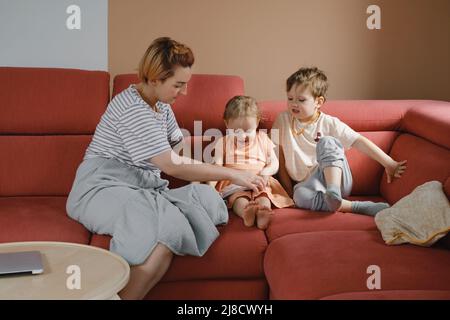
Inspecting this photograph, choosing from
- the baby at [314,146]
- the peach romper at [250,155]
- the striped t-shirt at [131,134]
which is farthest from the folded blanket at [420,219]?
the striped t-shirt at [131,134]

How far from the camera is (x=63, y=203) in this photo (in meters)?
2.47

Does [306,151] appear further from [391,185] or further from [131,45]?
[131,45]

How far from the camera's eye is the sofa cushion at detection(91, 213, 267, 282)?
2.13 metres

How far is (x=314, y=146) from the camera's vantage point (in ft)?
8.74

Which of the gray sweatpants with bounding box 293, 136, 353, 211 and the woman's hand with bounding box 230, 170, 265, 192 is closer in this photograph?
the woman's hand with bounding box 230, 170, 265, 192

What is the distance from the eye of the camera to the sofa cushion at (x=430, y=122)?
2412 mm

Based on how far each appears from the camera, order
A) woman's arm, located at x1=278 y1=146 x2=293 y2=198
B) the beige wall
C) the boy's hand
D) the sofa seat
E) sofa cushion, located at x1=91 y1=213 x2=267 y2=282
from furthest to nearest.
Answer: the beige wall → woman's arm, located at x1=278 y1=146 x2=293 y2=198 → the boy's hand → sofa cushion, located at x1=91 y1=213 x2=267 y2=282 → the sofa seat

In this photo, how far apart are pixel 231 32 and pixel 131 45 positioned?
47cm

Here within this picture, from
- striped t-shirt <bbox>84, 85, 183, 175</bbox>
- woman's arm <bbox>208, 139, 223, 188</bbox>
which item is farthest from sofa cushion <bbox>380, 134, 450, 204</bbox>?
striped t-shirt <bbox>84, 85, 183, 175</bbox>

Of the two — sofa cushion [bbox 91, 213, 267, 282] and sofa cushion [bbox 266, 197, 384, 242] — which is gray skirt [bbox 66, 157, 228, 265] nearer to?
sofa cushion [bbox 91, 213, 267, 282]

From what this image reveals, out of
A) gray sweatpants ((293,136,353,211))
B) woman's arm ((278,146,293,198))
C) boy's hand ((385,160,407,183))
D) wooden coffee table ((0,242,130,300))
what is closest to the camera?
wooden coffee table ((0,242,130,300))

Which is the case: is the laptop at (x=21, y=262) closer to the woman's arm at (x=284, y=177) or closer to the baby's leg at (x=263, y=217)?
the baby's leg at (x=263, y=217)

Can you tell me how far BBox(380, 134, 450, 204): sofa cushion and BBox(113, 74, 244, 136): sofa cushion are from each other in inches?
27.9
